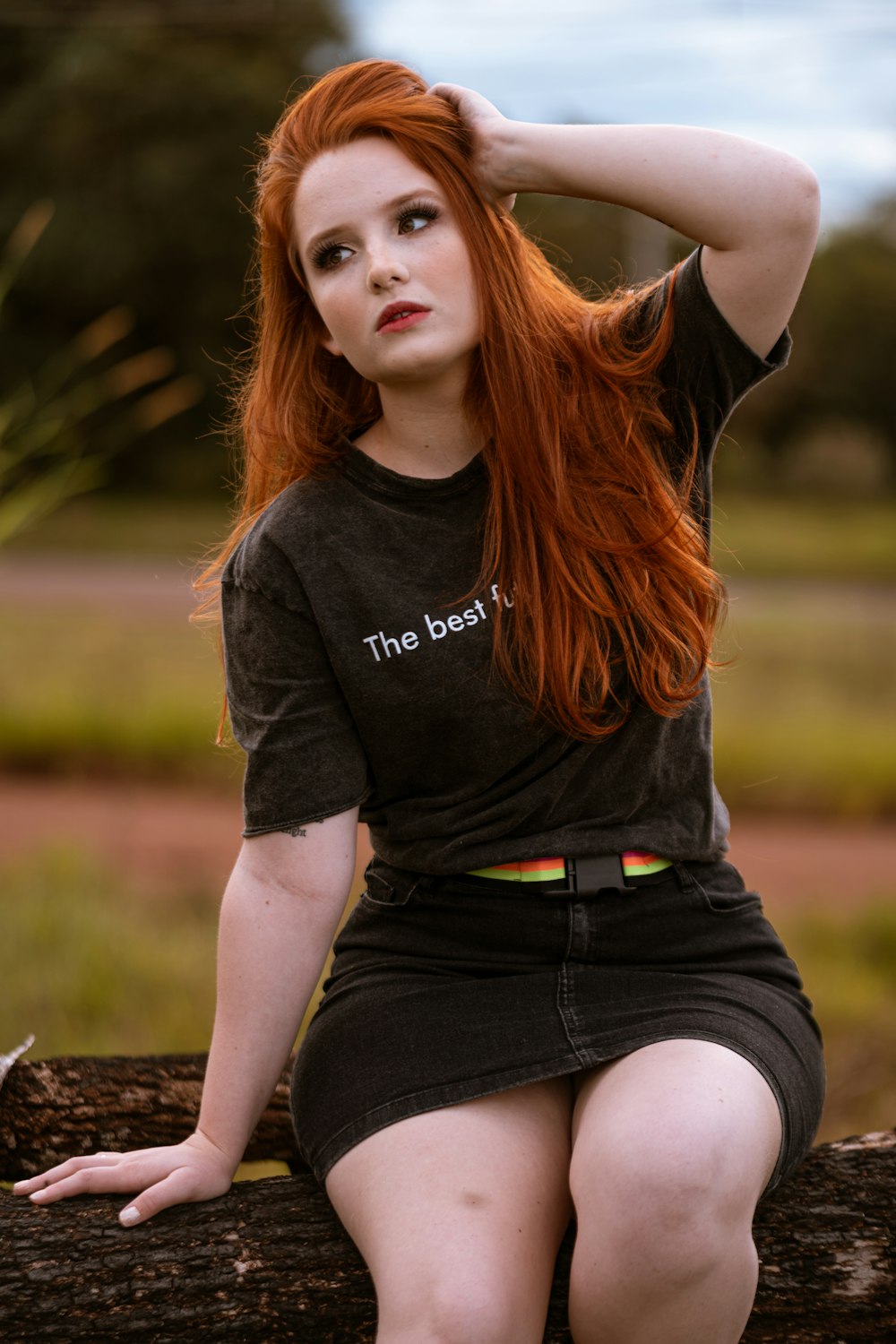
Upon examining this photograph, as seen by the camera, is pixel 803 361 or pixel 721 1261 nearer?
pixel 721 1261

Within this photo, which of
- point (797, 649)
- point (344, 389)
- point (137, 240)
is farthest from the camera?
point (137, 240)

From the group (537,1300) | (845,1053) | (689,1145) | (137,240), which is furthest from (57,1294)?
(137,240)

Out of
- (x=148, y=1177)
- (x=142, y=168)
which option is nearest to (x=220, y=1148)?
(x=148, y=1177)

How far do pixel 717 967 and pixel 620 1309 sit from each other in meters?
0.39

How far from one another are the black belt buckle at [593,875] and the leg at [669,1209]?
22cm

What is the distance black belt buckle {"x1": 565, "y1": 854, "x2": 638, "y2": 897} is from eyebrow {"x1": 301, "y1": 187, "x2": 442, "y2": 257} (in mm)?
738

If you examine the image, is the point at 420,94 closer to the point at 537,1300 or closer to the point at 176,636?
the point at 537,1300

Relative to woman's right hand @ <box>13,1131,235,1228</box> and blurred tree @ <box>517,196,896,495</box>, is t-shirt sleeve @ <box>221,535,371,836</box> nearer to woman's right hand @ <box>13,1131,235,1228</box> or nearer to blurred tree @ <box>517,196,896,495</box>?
woman's right hand @ <box>13,1131,235,1228</box>

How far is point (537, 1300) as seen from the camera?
1.33 meters

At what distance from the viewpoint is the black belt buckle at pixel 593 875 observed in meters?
1.52

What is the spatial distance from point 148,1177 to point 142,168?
1511 cm

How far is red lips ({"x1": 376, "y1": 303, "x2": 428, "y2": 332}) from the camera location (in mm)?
1512

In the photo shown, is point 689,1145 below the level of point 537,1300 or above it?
above

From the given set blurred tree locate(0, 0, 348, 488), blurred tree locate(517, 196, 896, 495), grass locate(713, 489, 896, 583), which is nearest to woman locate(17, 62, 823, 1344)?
grass locate(713, 489, 896, 583)
